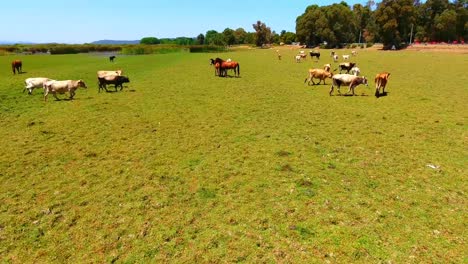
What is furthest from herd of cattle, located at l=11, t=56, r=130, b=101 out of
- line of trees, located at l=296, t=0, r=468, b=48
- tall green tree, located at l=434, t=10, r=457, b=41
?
tall green tree, located at l=434, t=10, r=457, b=41

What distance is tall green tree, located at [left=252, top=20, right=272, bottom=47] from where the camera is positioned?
150875mm

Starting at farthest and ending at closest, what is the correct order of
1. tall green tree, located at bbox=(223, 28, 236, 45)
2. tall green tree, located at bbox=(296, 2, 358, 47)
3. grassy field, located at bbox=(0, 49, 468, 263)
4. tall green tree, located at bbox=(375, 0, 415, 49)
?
tall green tree, located at bbox=(223, 28, 236, 45) < tall green tree, located at bbox=(296, 2, 358, 47) < tall green tree, located at bbox=(375, 0, 415, 49) < grassy field, located at bbox=(0, 49, 468, 263)

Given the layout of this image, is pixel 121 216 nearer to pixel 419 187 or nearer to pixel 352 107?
pixel 419 187

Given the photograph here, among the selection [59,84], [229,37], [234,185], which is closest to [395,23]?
[59,84]

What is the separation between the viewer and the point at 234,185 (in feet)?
25.3

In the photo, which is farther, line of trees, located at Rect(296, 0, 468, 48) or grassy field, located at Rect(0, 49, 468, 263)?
line of trees, located at Rect(296, 0, 468, 48)

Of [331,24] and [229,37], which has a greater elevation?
[229,37]

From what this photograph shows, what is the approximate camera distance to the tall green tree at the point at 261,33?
15088cm

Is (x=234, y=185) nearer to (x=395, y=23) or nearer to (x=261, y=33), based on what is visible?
(x=395, y=23)

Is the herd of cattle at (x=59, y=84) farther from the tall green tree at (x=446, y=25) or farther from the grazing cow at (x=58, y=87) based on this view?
the tall green tree at (x=446, y=25)

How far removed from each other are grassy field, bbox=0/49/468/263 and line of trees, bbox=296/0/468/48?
83.0 meters

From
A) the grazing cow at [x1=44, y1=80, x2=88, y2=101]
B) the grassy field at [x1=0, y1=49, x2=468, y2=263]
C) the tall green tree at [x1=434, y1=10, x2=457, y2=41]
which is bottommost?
the grassy field at [x1=0, y1=49, x2=468, y2=263]

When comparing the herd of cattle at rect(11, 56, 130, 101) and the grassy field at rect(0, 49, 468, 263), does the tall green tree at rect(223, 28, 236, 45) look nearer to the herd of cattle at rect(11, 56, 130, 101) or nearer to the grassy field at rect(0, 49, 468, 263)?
the herd of cattle at rect(11, 56, 130, 101)

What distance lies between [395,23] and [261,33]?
76.4 meters
